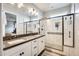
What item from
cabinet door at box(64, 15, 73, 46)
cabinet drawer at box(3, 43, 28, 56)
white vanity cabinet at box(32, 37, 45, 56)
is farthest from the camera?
white vanity cabinet at box(32, 37, 45, 56)

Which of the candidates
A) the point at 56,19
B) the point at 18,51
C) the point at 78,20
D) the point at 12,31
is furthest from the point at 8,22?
the point at 78,20

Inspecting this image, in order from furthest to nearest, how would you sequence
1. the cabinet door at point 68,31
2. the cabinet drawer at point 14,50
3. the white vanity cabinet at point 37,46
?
the white vanity cabinet at point 37,46
the cabinet door at point 68,31
the cabinet drawer at point 14,50

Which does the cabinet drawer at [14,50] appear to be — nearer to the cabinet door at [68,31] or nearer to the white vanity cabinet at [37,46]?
the white vanity cabinet at [37,46]

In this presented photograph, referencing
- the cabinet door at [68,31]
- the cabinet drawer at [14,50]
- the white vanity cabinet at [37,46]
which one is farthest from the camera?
the white vanity cabinet at [37,46]

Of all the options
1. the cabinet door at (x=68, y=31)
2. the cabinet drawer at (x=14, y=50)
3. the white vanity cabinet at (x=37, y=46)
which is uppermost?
the cabinet door at (x=68, y=31)

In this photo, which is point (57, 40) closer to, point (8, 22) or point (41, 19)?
point (41, 19)

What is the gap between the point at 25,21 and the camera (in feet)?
4.70

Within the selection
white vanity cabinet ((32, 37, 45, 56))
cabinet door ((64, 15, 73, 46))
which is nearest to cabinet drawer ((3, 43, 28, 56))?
white vanity cabinet ((32, 37, 45, 56))

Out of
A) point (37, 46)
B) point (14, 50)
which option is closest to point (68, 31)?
point (37, 46)

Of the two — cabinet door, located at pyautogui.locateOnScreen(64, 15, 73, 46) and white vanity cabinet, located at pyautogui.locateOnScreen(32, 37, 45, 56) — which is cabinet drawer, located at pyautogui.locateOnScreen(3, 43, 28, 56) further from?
cabinet door, located at pyautogui.locateOnScreen(64, 15, 73, 46)

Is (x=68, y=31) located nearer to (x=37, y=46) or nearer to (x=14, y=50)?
(x=37, y=46)

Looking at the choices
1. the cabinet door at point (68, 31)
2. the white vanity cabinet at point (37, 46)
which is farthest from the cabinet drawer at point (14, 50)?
the cabinet door at point (68, 31)

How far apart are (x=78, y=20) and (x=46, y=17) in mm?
594

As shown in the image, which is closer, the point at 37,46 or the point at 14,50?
the point at 14,50
